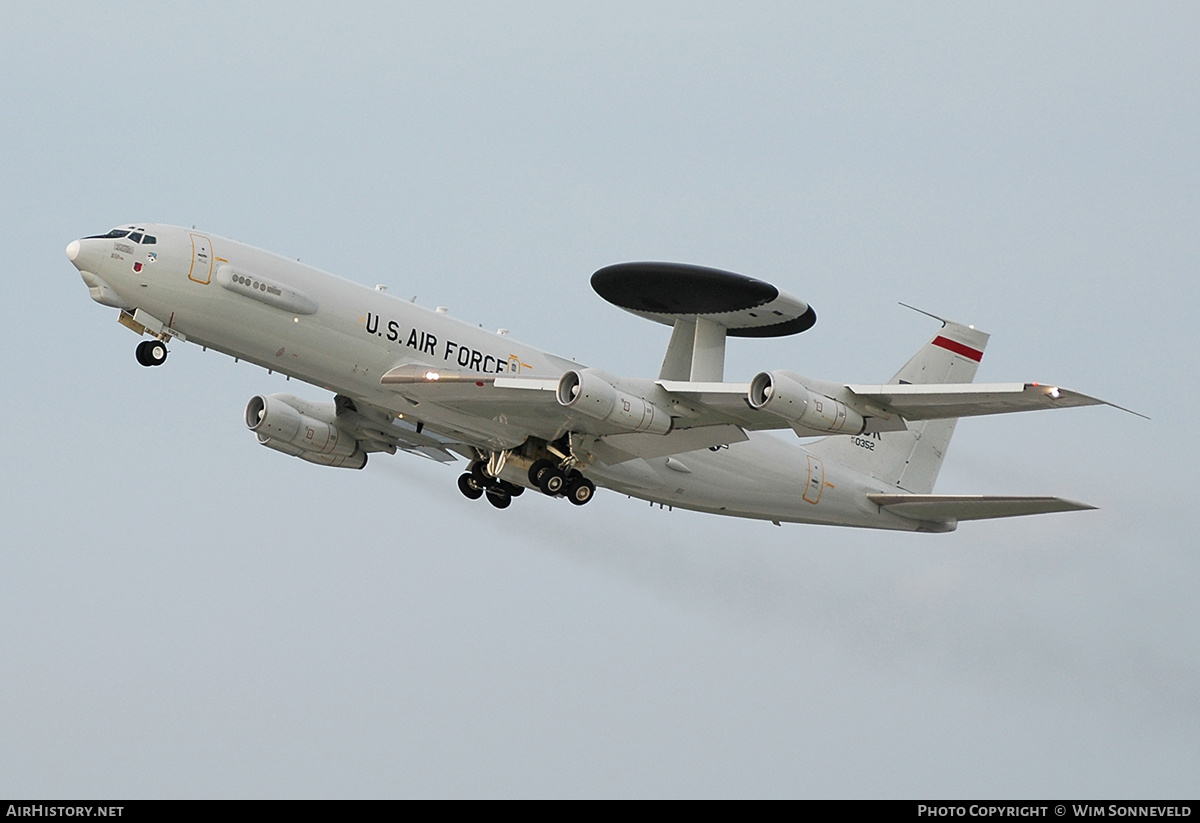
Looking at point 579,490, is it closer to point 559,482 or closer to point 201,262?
point 559,482

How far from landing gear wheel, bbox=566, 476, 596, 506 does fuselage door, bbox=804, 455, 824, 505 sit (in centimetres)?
663

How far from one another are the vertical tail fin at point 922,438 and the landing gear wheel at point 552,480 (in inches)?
349

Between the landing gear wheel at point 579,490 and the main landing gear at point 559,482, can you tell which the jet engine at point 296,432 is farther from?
the landing gear wheel at point 579,490

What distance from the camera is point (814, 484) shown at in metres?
42.5

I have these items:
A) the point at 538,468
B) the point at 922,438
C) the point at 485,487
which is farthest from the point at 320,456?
the point at 922,438

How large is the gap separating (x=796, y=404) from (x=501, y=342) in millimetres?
8221

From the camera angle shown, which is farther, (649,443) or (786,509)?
(786,509)

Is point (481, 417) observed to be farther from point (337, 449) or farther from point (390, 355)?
point (337, 449)

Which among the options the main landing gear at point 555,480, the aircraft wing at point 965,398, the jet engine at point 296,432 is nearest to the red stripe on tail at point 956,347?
the aircraft wing at point 965,398

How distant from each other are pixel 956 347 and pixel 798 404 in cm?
1440

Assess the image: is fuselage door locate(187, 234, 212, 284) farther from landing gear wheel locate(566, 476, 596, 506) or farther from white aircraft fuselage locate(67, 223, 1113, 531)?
landing gear wheel locate(566, 476, 596, 506)

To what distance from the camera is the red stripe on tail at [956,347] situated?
4631cm
